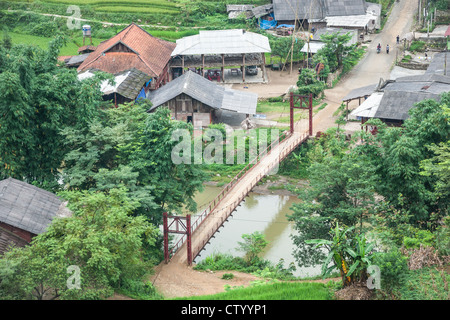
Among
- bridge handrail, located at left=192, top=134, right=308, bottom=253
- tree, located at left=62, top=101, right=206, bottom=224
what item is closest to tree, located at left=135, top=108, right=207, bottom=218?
tree, located at left=62, top=101, right=206, bottom=224

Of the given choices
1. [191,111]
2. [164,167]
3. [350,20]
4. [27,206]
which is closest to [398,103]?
[191,111]

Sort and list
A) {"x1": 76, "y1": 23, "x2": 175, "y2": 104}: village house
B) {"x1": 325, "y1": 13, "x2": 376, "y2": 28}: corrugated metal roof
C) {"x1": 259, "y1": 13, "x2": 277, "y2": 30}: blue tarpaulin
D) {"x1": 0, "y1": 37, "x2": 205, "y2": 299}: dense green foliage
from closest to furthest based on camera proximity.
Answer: {"x1": 0, "y1": 37, "x2": 205, "y2": 299}: dense green foliage
{"x1": 76, "y1": 23, "x2": 175, "y2": 104}: village house
{"x1": 325, "y1": 13, "x2": 376, "y2": 28}: corrugated metal roof
{"x1": 259, "y1": 13, "x2": 277, "y2": 30}: blue tarpaulin

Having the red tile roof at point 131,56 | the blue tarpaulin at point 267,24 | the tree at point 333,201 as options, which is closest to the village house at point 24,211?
the tree at point 333,201

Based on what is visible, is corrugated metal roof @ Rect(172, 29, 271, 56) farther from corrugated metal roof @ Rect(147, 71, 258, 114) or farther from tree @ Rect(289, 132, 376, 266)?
tree @ Rect(289, 132, 376, 266)

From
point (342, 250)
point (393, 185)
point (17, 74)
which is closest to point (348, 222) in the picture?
point (393, 185)

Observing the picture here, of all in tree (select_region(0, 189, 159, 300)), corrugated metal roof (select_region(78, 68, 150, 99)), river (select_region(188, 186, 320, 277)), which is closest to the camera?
tree (select_region(0, 189, 159, 300))

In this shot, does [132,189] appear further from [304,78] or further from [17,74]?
[304,78]

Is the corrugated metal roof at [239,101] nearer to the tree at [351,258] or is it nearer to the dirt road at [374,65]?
the dirt road at [374,65]
